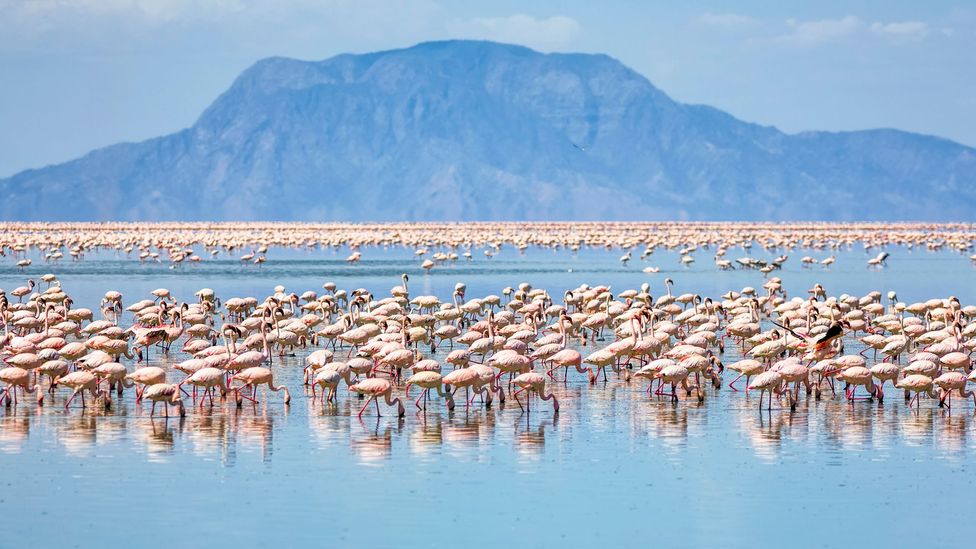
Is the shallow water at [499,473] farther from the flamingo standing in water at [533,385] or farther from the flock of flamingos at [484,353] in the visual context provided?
the flock of flamingos at [484,353]

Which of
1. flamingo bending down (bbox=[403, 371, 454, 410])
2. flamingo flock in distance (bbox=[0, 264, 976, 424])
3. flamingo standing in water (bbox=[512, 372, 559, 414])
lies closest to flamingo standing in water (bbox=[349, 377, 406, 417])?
flamingo flock in distance (bbox=[0, 264, 976, 424])

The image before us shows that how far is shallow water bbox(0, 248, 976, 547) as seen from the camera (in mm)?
14039

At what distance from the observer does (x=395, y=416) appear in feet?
64.8

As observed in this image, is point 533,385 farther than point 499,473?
Yes

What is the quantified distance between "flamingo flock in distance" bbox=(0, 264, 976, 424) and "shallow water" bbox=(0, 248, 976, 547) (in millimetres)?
391

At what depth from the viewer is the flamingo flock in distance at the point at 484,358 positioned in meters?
20.3

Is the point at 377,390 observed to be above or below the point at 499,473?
above

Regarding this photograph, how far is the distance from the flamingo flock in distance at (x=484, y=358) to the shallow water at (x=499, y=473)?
39 cm

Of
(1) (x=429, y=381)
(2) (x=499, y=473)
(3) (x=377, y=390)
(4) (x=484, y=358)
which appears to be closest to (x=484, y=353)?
(4) (x=484, y=358)

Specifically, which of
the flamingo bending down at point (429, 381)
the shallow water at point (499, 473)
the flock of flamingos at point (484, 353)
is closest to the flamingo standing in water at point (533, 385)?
the flock of flamingos at point (484, 353)

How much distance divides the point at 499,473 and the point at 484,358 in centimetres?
945

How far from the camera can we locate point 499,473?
16516 mm

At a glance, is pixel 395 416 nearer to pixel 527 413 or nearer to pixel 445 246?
pixel 527 413

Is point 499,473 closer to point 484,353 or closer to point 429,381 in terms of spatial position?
point 429,381
